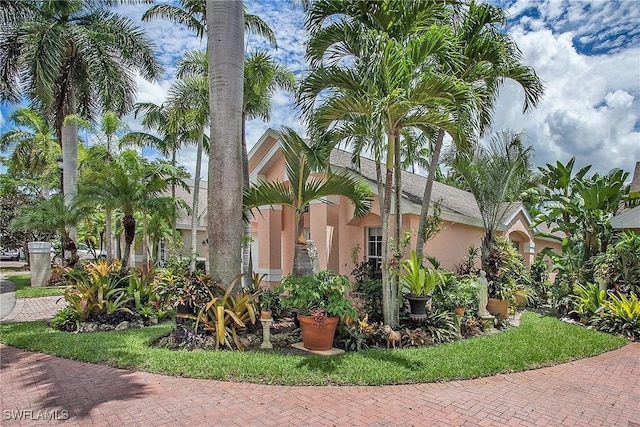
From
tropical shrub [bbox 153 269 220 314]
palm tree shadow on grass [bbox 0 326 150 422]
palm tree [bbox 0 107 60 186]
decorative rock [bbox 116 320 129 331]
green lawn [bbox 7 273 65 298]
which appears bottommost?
green lawn [bbox 7 273 65 298]

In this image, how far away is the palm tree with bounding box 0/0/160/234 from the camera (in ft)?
55.0

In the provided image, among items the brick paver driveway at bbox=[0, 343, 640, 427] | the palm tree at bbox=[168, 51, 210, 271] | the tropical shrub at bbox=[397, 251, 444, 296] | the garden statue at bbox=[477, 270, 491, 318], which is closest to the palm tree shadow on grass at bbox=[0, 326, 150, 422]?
the brick paver driveway at bbox=[0, 343, 640, 427]

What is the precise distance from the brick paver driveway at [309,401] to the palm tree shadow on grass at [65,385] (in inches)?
0.6

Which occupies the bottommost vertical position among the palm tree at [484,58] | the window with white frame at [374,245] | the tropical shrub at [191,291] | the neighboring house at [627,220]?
the tropical shrub at [191,291]

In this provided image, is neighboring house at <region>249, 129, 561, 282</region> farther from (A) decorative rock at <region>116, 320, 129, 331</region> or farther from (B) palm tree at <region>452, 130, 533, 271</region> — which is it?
(A) decorative rock at <region>116, 320, 129, 331</region>

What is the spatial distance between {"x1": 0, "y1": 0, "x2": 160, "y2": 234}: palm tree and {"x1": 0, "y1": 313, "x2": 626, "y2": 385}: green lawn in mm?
12212

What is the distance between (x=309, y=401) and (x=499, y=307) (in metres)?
7.38

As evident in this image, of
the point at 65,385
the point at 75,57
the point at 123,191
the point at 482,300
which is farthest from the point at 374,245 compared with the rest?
the point at 75,57

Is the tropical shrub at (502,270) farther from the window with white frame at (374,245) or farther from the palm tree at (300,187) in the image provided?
the palm tree at (300,187)

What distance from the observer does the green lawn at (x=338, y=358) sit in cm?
607

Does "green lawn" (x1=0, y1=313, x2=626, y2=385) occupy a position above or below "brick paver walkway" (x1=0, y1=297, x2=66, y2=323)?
above

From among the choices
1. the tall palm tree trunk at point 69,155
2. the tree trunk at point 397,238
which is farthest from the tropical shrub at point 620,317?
the tall palm tree trunk at point 69,155

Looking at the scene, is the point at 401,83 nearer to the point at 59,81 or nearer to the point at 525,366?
the point at 525,366

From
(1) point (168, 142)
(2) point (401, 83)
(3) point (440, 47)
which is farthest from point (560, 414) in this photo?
(1) point (168, 142)
